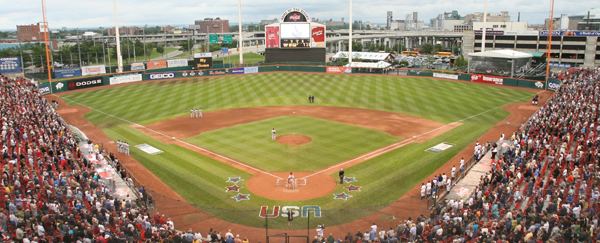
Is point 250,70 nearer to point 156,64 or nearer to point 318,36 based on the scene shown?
point 318,36

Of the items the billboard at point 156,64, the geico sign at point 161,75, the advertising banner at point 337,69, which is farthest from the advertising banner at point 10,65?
the advertising banner at point 337,69

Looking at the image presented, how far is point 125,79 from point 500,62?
63.3 m

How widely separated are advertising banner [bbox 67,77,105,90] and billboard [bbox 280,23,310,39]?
1256 inches

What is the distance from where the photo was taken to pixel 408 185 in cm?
2836

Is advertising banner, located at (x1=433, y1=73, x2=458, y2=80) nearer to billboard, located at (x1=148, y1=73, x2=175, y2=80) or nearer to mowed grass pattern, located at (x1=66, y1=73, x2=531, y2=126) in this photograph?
mowed grass pattern, located at (x1=66, y1=73, x2=531, y2=126)

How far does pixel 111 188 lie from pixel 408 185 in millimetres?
17147

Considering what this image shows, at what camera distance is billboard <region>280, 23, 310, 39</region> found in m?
84.7

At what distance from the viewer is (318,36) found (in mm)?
87625

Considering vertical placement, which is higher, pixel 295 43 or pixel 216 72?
pixel 295 43

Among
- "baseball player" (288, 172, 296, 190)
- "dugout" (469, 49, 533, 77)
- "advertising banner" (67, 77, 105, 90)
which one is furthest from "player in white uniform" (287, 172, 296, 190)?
"dugout" (469, 49, 533, 77)

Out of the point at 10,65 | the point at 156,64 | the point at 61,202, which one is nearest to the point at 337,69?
the point at 156,64

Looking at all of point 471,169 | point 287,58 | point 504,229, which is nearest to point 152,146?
point 471,169

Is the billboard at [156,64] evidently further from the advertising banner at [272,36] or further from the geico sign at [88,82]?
the advertising banner at [272,36]

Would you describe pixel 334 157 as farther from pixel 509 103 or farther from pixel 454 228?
pixel 509 103
